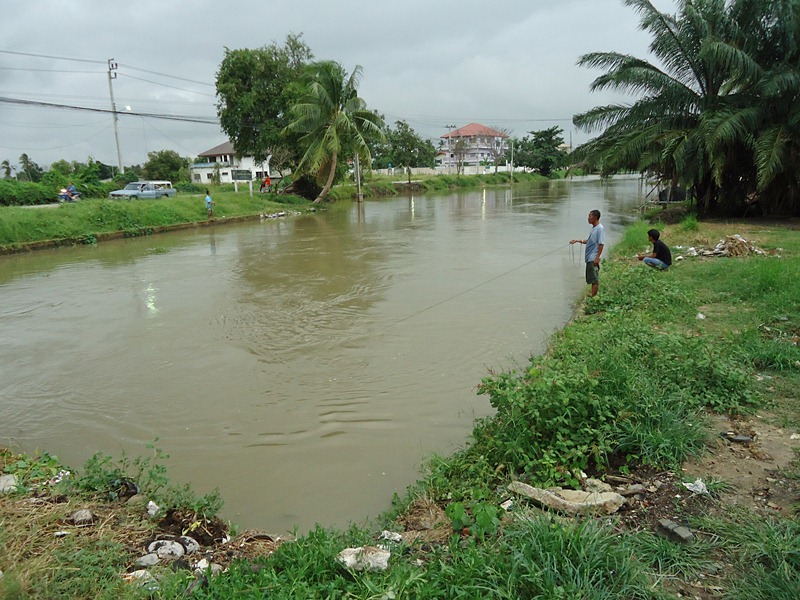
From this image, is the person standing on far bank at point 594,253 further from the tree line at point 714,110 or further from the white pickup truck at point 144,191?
the white pickup truck at point 144,191

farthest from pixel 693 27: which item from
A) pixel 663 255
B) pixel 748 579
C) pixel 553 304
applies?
pixel 748 579

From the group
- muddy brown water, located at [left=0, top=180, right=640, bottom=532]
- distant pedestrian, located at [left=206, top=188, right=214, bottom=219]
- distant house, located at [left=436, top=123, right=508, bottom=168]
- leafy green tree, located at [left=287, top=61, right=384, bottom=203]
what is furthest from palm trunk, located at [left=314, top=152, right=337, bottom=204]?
distant house, located at [left=436, top=123, right=508, bottom=168]

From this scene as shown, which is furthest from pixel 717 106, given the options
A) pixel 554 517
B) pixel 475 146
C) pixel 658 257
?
pixel 475 146

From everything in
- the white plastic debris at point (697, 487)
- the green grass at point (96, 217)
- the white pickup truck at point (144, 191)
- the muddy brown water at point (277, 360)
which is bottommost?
the muddy brown water at point (277, 360)

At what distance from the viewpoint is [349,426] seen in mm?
5336

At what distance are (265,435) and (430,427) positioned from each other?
5.48 ft

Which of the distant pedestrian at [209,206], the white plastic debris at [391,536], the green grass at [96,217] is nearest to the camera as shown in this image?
the white plastic debris at [391,536]

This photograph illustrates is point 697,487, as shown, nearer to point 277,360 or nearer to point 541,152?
point 277,360

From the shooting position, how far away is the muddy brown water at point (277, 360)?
4715 millimetres

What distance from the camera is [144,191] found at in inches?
1153

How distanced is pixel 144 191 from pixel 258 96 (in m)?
10.2

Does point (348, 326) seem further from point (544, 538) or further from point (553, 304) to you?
point (544, 538)

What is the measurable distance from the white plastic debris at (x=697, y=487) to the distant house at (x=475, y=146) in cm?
7181

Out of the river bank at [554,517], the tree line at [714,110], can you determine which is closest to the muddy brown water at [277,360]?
the river bank at [554,517]
